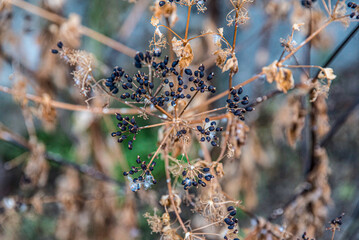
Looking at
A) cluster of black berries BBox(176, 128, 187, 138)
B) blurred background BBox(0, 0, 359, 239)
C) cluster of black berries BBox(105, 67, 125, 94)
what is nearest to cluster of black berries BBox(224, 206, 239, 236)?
cluster of black berries BBox(176, 128, 187, 138)

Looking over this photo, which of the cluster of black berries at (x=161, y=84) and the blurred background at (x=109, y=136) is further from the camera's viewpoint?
the blurred background at (x=109, y=136)

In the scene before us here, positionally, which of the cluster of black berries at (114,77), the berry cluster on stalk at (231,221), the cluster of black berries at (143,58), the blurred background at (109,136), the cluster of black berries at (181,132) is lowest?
the berry cluster on stalk at (231,221)

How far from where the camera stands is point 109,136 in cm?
174

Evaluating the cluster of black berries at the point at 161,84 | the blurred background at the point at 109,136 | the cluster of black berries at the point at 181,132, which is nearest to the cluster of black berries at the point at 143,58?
the cluster of black berries at the point at 161,84

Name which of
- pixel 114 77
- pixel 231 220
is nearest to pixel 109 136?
pixel 114 77

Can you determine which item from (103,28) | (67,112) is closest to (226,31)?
(103,28)

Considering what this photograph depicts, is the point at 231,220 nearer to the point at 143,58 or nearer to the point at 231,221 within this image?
the point at 231,221

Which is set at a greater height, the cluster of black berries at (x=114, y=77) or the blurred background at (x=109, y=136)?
the blurred background at (x=109, y=136)

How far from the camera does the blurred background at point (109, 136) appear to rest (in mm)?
1349

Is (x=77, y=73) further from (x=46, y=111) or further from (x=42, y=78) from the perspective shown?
(x=42, y=78)

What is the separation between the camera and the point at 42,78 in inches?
65.2

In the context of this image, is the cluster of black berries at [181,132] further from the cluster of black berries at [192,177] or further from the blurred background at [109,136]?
the blurred background at [109,136]

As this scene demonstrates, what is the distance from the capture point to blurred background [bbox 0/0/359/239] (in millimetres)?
1349

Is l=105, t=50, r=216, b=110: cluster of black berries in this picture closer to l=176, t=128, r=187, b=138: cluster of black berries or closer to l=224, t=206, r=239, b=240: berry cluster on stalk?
l=176, t=128, r=187, b=138: cluster of black berries
